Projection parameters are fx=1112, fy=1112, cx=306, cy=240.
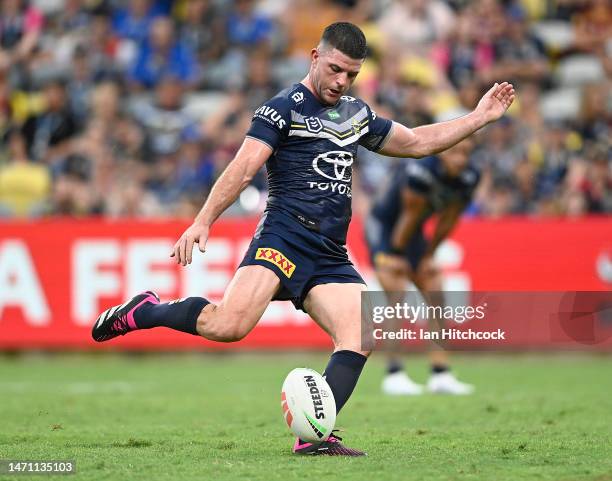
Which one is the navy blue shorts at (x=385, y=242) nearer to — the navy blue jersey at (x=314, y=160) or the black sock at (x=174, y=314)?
the navy blue jersey at (x=314, y=160)

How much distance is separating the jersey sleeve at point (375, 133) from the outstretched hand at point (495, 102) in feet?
2.20

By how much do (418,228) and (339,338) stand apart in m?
5.35

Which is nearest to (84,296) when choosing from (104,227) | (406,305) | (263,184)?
(104,227)

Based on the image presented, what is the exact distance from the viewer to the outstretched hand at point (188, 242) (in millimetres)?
6648

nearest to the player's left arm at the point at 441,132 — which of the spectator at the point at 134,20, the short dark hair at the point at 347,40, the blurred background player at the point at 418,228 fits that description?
the short dark hair at the point at 347,40

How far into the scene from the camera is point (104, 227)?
51.4 ft

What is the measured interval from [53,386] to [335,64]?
669cm

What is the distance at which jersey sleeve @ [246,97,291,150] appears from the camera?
6914 mm

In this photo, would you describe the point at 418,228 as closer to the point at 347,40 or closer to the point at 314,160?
the point at 314,160

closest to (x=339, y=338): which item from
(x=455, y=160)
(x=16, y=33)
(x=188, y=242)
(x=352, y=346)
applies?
(x=352, y=346)

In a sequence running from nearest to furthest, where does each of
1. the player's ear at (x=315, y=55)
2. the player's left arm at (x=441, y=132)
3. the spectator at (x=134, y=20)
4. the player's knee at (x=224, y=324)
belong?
1. the player's knee at (x=224, y=324)
2. the player's ear at (x=315, y=55)
3. the player's left arm at (x=441, y=132)
4. the spectator at (x=134, y=20)

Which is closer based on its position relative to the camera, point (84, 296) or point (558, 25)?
point (84, 296)

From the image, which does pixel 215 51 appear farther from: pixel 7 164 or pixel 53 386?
pixel 53 386

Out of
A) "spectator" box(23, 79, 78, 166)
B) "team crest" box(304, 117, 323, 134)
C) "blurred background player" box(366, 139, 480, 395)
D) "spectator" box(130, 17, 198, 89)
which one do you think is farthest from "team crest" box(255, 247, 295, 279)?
"spectator" box(130, 17, 198, 89)
